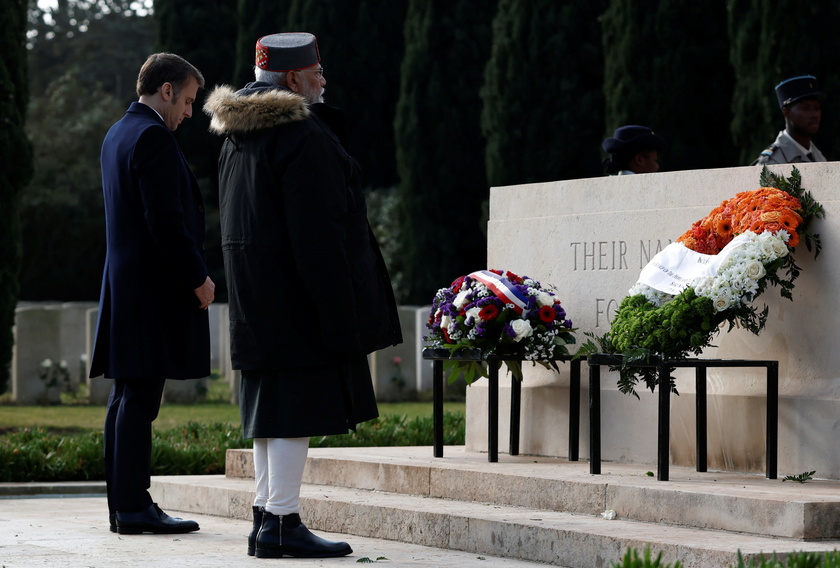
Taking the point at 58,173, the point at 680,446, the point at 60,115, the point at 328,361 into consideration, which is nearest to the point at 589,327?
the point at 680,446

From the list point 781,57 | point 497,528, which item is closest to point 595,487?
point 497,528

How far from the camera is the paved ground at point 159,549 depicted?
17.7 ft

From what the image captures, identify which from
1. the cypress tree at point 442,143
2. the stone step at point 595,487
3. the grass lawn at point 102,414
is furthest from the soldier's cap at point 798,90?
the cypress tree at point 442,143

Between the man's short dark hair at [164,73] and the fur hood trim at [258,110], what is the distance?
78 centimetres

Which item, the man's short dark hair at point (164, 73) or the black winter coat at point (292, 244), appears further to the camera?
the man's short dark hair at point (164, 73)

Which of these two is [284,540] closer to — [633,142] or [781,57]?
[633,142]

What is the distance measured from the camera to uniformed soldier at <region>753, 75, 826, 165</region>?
8.02 m

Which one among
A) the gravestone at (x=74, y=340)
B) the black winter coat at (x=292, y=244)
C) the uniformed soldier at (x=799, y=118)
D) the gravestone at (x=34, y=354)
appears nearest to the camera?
the black winter coat at (x=292, y=244)

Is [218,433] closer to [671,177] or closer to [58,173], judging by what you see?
[671,177]

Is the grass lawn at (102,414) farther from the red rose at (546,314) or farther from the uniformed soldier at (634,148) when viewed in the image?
the red rose at (546,314)

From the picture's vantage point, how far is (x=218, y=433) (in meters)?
10.2

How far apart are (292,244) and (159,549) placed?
4.63 feet

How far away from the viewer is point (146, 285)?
6098 mm

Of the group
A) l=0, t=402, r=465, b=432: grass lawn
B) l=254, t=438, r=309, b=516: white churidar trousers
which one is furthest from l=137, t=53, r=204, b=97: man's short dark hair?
l=0, t=402, r=465, b=432: grass lawn
